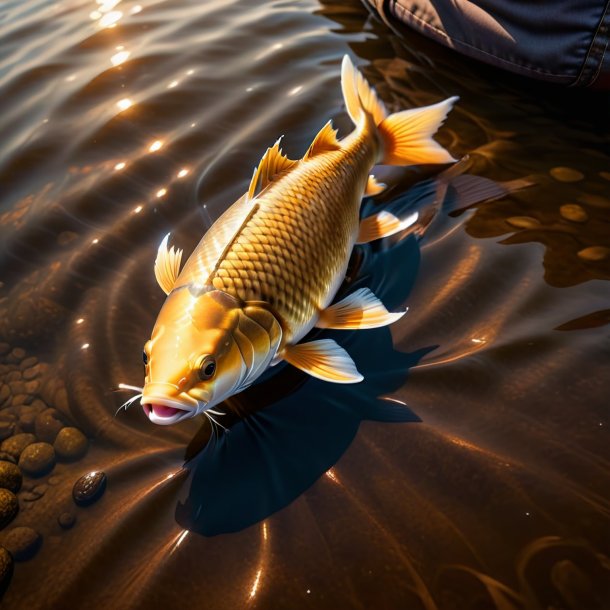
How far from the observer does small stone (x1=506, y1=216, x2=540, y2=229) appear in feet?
10.3

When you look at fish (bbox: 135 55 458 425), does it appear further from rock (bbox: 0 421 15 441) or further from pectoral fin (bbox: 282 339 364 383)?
rock (bbox: 0 421 15 441)

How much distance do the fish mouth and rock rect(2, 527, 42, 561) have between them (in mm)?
734

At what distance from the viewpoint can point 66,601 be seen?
1.91 m

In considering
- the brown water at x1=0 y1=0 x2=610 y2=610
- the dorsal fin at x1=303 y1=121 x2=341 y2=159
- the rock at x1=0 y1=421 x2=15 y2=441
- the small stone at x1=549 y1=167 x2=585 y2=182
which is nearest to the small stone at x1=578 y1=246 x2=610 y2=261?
the brown water at x1=0 y1=0 x2=610 y2=610

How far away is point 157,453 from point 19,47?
527cm

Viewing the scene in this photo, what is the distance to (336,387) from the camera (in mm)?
2457

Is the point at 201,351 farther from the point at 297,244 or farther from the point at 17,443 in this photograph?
the point at 17,443

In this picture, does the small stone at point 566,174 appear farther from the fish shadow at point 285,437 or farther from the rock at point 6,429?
the rock at point 6,429

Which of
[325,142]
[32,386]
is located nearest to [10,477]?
[32,386]

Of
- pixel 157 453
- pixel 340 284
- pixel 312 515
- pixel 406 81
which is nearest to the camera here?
pixel 312 515

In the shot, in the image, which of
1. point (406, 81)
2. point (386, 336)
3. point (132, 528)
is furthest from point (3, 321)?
point (406, 81)

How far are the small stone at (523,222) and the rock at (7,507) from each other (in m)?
2.89

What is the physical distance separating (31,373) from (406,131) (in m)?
2.61

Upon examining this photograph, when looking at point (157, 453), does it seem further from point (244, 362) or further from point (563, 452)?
point (563, 452)
